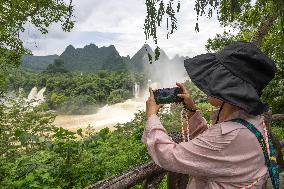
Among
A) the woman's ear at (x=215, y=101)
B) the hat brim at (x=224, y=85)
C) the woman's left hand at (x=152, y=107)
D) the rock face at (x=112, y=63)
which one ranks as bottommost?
the woman's left hand at (x=152, y=107)

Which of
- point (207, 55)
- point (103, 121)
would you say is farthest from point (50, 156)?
point (103, 121)

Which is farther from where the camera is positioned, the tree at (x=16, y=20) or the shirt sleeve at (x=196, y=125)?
the tree at (x=16, y=20)

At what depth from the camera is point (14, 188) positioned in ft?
15.8

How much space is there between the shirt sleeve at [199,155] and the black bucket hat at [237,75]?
145mm

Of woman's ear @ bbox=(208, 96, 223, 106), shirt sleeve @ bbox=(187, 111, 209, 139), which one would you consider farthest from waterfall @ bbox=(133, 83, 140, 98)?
woman's ear @ bbox=(208, 96, 223, 106)

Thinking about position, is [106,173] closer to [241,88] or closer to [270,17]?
[270,17]

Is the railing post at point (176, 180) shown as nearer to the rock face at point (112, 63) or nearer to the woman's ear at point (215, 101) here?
the woman's ear at point (215, 101)

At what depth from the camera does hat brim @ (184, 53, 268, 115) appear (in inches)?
59.9

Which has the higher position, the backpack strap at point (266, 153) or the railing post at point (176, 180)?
the backpack strap at point (266, 153)

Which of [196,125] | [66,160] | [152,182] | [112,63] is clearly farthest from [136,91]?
[112,63]

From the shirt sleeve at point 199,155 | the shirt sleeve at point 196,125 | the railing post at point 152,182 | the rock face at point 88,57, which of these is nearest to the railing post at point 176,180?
the railing post at point 152,182

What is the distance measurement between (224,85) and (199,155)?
0.30m

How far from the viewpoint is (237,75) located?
1570 millimetres

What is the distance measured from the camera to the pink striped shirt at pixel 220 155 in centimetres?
150
